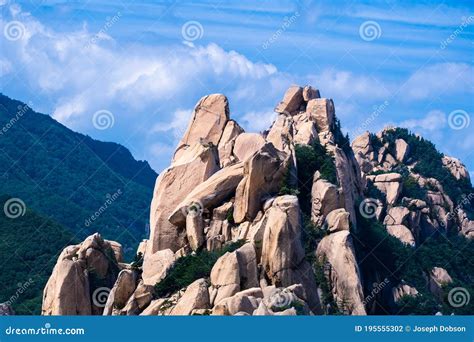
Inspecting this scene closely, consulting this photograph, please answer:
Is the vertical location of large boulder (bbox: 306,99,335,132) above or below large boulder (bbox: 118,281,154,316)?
above

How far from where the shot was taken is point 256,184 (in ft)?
170

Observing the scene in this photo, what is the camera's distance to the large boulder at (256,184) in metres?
51.7

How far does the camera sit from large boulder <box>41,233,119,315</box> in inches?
2046

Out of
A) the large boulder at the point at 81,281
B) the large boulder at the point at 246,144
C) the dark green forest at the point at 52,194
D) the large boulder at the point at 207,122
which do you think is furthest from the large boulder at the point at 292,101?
the large boulder at the point at 81,281

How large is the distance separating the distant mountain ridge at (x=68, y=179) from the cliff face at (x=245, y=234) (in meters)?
21.1

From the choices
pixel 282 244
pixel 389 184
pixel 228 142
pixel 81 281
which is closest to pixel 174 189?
pixel 228 142

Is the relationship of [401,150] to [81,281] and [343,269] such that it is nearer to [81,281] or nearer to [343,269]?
[343,269]

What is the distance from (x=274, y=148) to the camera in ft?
177

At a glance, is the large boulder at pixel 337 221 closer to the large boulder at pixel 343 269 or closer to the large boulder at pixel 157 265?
the large boulder at pixel 343 269

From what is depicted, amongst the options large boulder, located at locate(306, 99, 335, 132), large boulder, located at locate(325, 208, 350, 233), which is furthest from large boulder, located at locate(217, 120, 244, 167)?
large boulder, located at locate(306, 99, 335, 132)

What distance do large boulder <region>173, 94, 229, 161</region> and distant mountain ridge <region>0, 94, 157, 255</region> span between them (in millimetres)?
20028

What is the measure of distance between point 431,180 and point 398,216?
1492 centimetres

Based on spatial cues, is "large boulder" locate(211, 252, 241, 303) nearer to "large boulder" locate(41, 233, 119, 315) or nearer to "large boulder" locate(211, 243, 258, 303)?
"large boulder" locate(211, 243, 258, 303)

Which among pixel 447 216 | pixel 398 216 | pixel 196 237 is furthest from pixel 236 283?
pixel 447 216
